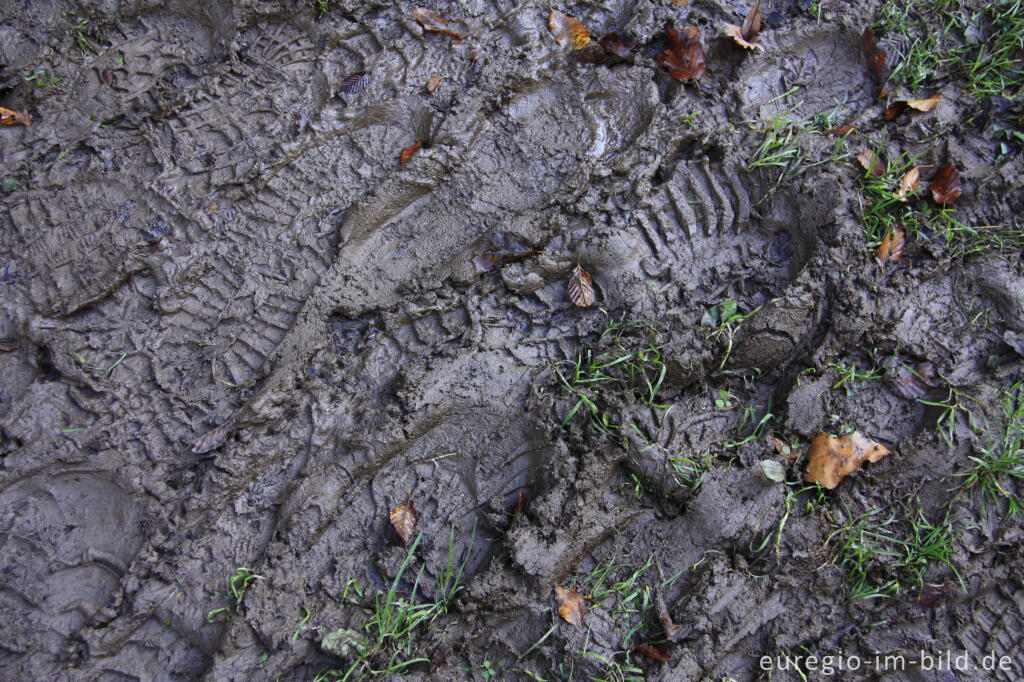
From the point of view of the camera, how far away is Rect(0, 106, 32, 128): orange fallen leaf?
2379mm

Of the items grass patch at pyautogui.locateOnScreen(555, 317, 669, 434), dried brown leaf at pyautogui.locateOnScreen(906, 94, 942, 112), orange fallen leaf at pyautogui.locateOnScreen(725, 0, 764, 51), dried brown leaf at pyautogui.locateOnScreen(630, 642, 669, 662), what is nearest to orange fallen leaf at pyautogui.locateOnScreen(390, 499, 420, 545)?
grass patch at pyautogui.locateOnScreen(555, 317, 669, 434)

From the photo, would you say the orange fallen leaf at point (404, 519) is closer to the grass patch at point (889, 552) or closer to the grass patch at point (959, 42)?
the grass patch at point (889, 552)

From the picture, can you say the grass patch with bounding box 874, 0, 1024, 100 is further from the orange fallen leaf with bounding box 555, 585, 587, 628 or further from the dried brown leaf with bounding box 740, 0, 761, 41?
the orange fallen leaf with bounding box 555, 585, 587, 628

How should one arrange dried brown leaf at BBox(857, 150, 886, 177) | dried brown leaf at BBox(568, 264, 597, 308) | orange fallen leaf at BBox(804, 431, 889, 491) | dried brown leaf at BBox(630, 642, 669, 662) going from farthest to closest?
1. dried brown leaf at BBox(857, 150, 886, 177)
2. dried brown leaf at BBox(568, 264, 597, 308)
3. orange fallen leaf at BBox(804, 431, 889, 491)
4. dried brown leaf at BBox(630, 642, 669, 662)

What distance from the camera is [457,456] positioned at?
7.04ft

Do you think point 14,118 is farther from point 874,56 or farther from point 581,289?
point 874,56

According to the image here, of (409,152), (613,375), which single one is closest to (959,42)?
(613,375)

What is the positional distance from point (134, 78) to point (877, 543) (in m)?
3.38

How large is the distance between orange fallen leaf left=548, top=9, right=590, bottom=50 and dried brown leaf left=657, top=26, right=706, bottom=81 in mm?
349

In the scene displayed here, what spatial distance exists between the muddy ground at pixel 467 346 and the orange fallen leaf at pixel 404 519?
6cm

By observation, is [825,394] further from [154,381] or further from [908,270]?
[154,381]

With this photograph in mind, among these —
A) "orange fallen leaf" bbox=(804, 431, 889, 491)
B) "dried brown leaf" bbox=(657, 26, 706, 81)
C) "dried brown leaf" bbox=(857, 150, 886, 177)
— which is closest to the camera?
"orange fallen leaf" bbox=(804, 431, 889, 491)

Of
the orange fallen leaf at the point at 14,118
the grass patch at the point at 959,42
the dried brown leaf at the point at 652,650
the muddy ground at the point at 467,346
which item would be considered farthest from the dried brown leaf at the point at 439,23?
the dried brown leaf at the point at 652,650

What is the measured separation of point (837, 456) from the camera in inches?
80.5
